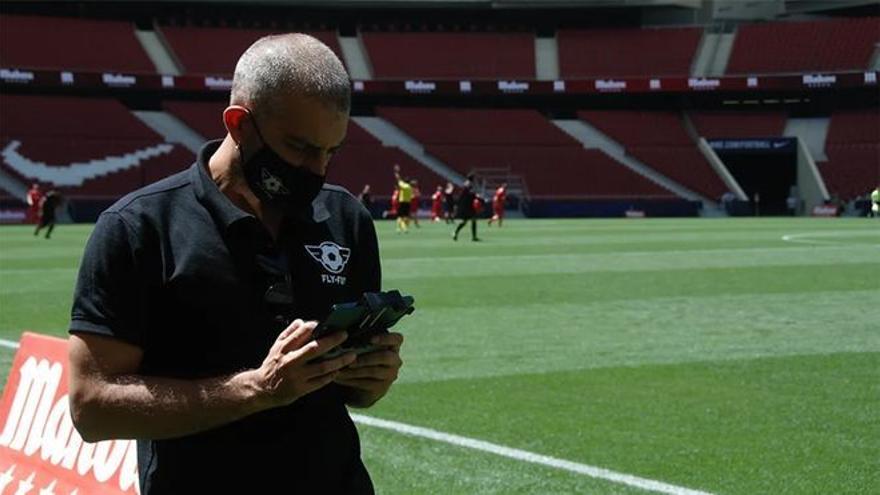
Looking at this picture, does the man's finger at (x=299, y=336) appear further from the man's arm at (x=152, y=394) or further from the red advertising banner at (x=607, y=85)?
the red advertising banner at (x=607, y=85)

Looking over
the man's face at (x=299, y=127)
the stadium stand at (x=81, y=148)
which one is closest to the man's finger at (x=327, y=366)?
the man's face at (x=299, y=127)

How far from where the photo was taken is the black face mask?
269 centimetres

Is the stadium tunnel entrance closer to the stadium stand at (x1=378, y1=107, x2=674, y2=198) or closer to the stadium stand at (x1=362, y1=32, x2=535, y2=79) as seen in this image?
the stadium stand at (x1=378, y1=107, x2=674, y2=198)

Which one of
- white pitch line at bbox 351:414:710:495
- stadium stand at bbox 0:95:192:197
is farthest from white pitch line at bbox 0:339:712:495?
stadium stand at bbox 0:95:192:197

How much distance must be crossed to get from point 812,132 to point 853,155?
3439 mm

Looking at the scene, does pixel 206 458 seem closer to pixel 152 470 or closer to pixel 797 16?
pixel 152 470

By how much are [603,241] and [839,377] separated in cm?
2223

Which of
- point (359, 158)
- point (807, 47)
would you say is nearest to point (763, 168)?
point (807, 47)

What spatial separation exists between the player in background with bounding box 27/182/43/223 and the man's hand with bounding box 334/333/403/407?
43195 mm

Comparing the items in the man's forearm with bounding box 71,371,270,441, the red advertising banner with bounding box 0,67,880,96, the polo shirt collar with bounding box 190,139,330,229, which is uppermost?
the red advertising banner with bounding box 0,67,880,96

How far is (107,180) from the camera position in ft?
181

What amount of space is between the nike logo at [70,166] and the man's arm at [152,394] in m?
53.5

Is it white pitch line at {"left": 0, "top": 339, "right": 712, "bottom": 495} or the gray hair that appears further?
white pitch line at {"left": 0, "top": 339, "right": 712, "bottom": 495}

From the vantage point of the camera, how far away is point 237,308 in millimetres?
2686
